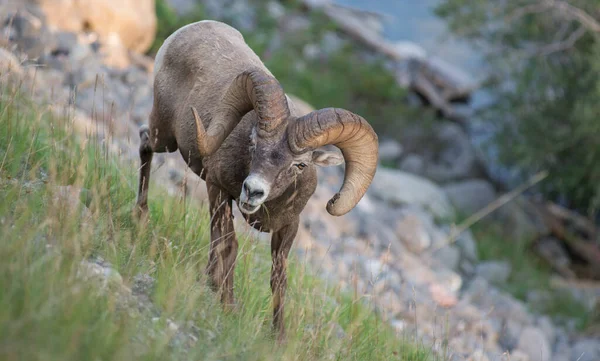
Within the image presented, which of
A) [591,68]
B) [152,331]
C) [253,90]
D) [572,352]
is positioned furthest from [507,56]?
[152,331]

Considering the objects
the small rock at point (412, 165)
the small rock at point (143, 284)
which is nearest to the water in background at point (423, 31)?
the small rock at point (412, 165)

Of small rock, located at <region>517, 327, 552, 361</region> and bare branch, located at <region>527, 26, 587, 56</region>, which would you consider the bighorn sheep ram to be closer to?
small rock, located at <region>517, 327, 552, 361</region>

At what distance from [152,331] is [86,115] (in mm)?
7914

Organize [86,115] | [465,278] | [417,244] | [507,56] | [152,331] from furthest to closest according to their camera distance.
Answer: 1. [507,56]
2. [465,278]
3. [417,244]
4. [86,115]
5. [152,331]

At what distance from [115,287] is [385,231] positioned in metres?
10.6

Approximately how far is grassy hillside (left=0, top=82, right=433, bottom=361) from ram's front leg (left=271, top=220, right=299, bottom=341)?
0.30 feet

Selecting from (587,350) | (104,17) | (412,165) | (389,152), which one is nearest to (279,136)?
(587,350)

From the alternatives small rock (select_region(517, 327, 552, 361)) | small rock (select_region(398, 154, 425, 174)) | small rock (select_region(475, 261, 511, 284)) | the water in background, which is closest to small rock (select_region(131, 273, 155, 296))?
small rock (select_region(517, 327, 552, 361))

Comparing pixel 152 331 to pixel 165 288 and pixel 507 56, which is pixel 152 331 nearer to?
pixel 165 288

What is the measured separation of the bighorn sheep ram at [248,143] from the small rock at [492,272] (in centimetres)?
1155

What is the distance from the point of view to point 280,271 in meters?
5.72

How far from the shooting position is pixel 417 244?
1505cm

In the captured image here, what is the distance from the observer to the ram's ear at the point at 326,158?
18.4ft

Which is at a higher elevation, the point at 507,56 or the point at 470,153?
the point at 507,56
